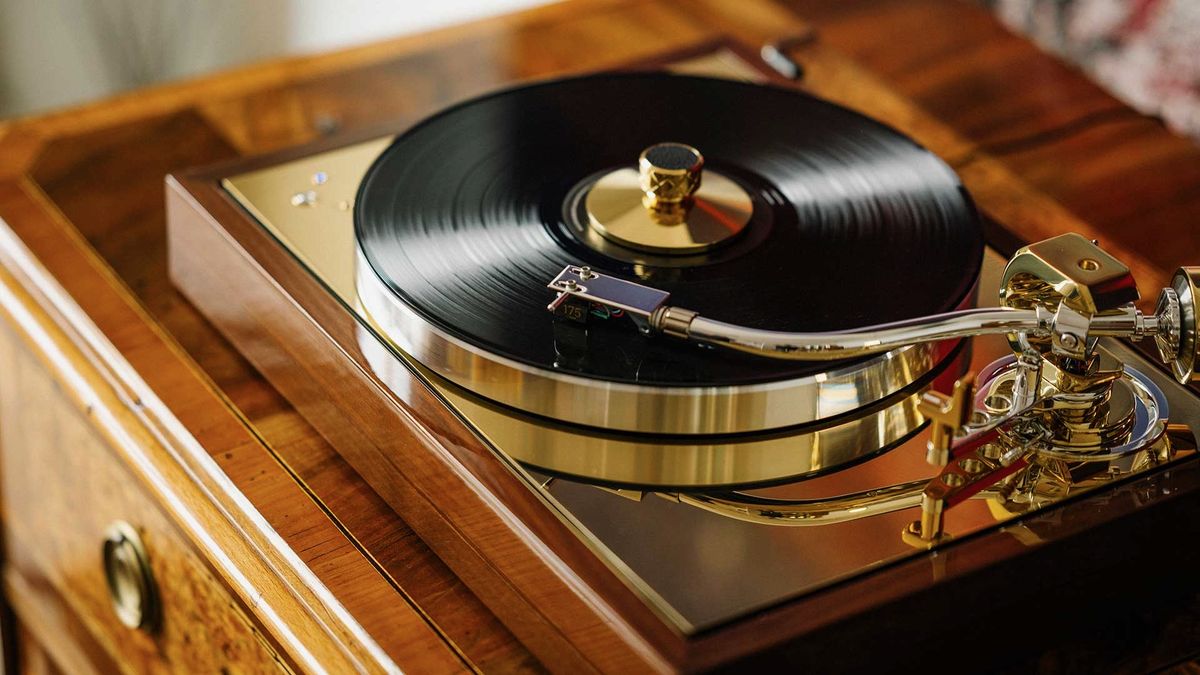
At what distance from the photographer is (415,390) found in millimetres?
638

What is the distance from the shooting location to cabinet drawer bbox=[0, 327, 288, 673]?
75 centimetres

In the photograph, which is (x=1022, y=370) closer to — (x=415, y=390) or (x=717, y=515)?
(x=717, y=515)

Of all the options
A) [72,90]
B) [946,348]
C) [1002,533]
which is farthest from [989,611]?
[72,90]

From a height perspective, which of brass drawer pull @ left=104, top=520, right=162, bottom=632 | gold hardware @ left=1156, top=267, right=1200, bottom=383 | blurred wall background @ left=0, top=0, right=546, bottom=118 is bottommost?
gold hardware @ left=1156, top=267, right=1200, bottom=383

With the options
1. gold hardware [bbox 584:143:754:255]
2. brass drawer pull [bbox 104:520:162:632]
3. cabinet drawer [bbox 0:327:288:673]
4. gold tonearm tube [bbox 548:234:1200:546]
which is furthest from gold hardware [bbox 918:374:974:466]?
brass drawer pull [bbox 104:520:162:632]

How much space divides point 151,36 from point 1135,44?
1722 millimetres

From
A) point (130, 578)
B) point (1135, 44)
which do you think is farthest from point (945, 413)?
point (1135, 44)

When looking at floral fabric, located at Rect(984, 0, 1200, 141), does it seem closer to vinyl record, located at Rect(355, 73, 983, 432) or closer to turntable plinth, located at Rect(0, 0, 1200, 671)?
turntable plinth, located at Rect(0, 0, 1200, 671)

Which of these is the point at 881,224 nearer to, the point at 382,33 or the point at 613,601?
the point at 613,601

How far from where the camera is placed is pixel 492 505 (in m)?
0.59

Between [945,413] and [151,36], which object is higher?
[151,36]

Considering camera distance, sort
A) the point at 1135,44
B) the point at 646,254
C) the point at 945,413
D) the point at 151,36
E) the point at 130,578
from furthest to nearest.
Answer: the point at 151,36 → the point at 1135,44 → the point at 130,578 → the point at 646,254 → the point at 945,413

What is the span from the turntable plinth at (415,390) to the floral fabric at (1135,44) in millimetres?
83

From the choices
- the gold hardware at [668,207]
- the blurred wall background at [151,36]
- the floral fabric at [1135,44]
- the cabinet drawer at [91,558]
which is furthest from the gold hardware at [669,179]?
the blurred wall background at [151,36]
